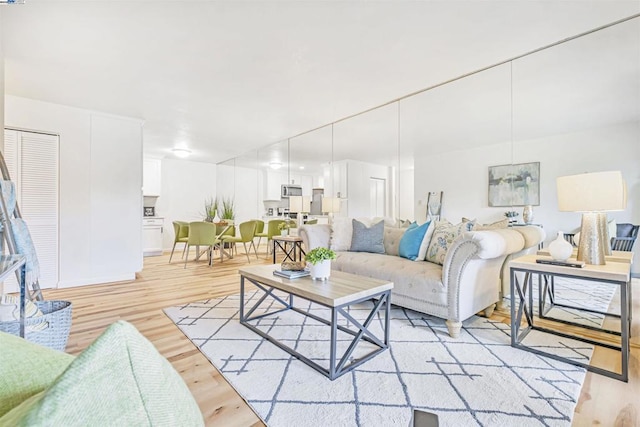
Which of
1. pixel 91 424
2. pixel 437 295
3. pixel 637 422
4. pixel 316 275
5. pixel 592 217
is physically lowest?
pixel 637 422

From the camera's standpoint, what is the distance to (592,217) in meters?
2.03

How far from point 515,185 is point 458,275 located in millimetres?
3610

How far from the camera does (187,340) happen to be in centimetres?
219

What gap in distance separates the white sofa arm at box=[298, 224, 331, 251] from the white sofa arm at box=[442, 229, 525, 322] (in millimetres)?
1651

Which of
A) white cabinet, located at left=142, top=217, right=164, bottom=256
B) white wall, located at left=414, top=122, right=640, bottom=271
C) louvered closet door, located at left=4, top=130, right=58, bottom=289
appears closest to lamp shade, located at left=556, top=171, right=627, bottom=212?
white wall, located at left=414, top=122, right=640, bottom=271

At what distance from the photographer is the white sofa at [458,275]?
2.22 metres

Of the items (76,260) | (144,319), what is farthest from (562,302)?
(76,260)

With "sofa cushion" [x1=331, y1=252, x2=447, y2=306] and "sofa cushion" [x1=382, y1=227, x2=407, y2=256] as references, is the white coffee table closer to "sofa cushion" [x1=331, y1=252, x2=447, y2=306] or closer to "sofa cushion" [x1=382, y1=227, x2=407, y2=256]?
"sofa cushion" [x1=331, y1=252, x2=447, y2=306]

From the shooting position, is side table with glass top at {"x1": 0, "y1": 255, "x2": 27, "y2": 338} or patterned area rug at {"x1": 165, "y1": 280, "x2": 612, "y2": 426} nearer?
side table with glass top at {"x1": 0, "y1": 255, "x2": 27, "y2": 338}

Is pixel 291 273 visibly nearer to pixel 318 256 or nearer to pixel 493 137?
pixel 318 256

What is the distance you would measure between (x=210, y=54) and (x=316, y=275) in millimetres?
2115

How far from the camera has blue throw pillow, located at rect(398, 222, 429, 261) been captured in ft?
9.71

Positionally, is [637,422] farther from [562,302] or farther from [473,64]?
[473,64]

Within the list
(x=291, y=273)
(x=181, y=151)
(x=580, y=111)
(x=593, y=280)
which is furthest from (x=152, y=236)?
(x=580, y=111)
